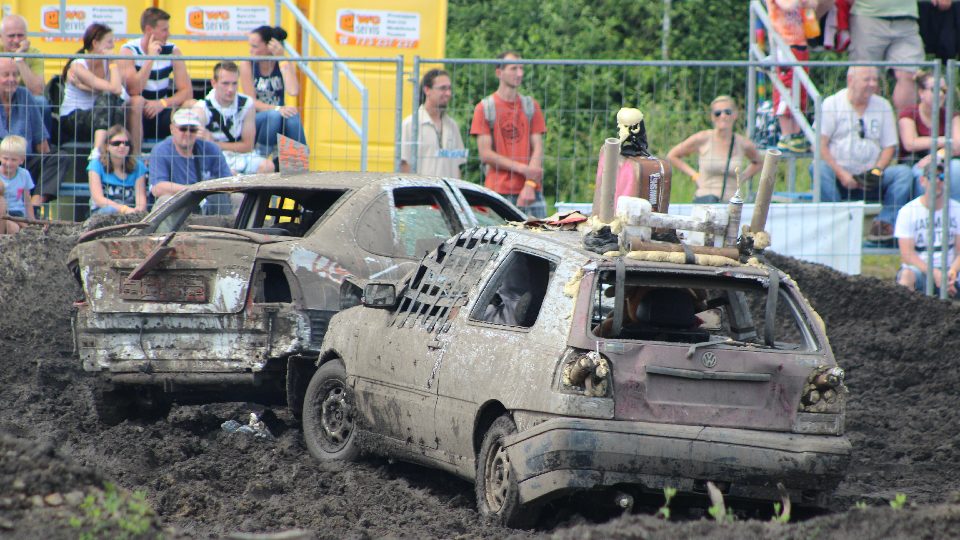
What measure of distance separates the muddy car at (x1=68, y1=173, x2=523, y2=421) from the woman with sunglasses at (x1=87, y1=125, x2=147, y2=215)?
401 centimetres

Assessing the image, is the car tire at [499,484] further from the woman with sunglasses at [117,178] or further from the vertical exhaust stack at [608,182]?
the woman with sunglasses at [117,178]

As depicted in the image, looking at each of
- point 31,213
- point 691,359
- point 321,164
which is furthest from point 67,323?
point 691,359

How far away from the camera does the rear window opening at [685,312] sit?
24.4ft

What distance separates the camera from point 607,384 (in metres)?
7.06

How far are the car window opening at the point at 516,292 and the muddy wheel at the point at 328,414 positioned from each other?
1.50 m

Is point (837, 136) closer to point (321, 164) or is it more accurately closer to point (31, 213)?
point (321, 164)

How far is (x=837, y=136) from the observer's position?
15102 mm

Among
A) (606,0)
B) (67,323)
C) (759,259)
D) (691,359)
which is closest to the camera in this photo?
(691,359)

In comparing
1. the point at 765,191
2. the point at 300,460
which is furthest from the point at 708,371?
the point at 300,460

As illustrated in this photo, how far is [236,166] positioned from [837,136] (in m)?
5.98

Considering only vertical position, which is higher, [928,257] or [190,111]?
[190,111]

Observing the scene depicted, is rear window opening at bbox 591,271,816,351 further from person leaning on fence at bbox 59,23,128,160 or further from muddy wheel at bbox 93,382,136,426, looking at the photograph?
person leaning on fence at bbox 59,23,128,160

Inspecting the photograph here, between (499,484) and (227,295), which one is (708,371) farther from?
(227,295)

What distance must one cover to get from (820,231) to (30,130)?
7692 mm
